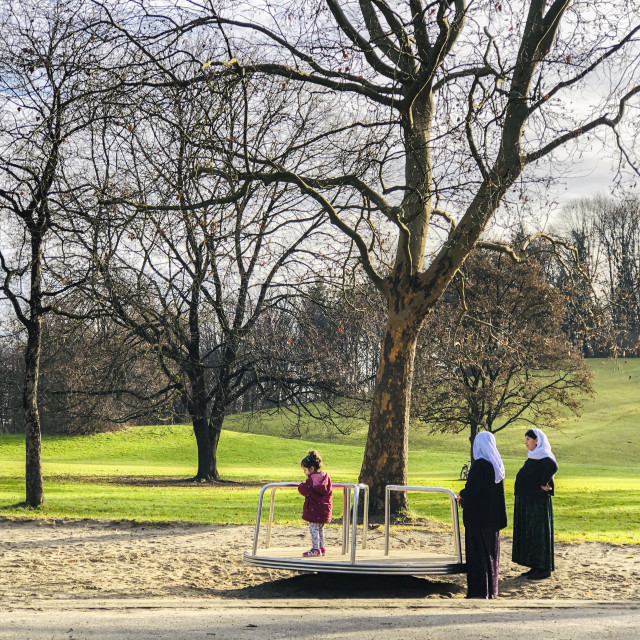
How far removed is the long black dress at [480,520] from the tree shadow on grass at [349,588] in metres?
0.56

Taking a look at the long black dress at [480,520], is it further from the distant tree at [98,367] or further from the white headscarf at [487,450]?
the distant tree at [98,367]

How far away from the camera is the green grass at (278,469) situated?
769 inches

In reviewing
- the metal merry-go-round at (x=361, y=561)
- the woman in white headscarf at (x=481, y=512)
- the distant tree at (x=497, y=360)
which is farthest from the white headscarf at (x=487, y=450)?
the distant tree at (x=497, y=360)

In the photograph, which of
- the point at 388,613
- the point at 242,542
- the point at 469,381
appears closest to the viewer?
the point at 388,613

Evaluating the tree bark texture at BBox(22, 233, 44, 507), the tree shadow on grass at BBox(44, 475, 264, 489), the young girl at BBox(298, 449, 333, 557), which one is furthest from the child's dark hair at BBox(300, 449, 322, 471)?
the tree shadow on grass at BBox(44, 475, 264, 489)

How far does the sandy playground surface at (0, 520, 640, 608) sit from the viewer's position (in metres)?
9.85

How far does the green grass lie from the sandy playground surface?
105 inches

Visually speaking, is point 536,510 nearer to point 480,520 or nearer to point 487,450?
point 480,520

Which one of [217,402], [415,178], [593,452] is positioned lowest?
[593,452]

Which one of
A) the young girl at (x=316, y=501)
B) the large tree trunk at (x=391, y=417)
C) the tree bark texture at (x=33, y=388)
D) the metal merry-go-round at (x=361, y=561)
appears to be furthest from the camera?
the tree bark texture at (x=33, y=388)

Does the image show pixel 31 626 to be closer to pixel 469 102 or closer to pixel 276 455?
pixel 469 102

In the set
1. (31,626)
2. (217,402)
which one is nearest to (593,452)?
(217,402)

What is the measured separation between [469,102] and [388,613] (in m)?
9.58

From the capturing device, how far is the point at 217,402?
3014 centimetres
